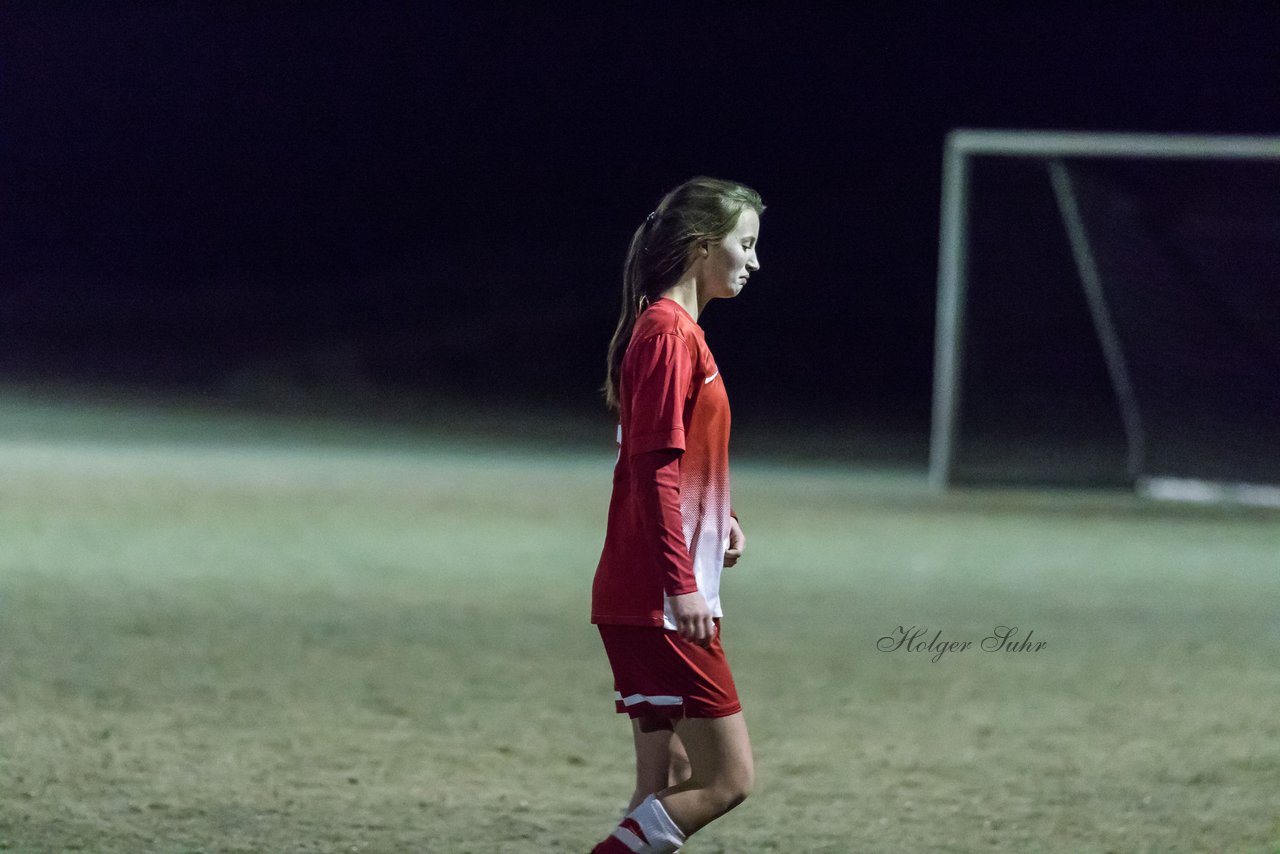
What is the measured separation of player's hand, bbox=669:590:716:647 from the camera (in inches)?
119

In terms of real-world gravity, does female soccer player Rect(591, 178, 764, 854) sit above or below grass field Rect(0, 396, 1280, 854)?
above

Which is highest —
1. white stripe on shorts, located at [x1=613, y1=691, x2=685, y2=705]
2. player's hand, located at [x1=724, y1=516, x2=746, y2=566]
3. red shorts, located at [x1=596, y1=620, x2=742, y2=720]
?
player's hand, located at [x1=724, y1=516, x2=746, y2=566]

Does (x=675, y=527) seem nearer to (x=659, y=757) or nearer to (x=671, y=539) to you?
(x=671, y=539)

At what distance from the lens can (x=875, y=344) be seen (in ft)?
106

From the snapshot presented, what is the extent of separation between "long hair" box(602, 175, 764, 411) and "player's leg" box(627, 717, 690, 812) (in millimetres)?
694

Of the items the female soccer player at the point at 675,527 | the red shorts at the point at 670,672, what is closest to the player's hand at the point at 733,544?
the female soccer player at the point at 675,527

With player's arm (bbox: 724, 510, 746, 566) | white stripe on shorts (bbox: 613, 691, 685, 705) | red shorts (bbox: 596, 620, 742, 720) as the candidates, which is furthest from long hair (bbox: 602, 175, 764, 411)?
white stripe on shorts (bbox: 613, 691, 685, 705)

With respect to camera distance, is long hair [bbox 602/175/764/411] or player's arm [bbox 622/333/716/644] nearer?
player's arm [bbox 622/333/716/644]

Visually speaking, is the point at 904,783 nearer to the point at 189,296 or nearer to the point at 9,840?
the point at 9,840

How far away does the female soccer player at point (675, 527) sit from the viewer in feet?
10.0

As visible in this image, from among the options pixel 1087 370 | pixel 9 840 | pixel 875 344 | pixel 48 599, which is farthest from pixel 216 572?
pixel 875 344

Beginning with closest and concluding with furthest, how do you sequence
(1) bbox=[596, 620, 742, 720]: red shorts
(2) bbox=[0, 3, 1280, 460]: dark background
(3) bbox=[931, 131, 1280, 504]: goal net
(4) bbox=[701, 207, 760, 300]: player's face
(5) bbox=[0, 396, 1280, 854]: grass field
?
(1) bbox=[596, 620, 742, 720]: red shorts → (4) bbox=[701, 207, 760, 300]: player's face → (5) bbox=[0, 396, 1280, 854]: grass field → (3) bbox=[931, 131, 1280, 504]: goal net → (2) bbox=[0, 3, 1280, 460]: dark background
